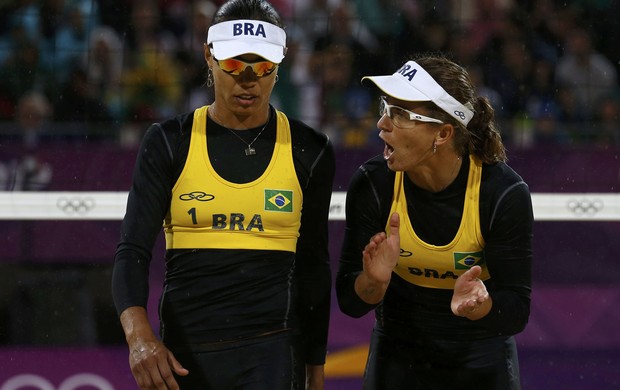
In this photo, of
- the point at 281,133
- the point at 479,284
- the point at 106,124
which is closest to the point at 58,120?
the point at 106,124

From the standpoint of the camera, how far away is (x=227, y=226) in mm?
3117

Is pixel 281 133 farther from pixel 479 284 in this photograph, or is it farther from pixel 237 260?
pixel 479 284

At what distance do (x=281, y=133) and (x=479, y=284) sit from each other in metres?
0.75

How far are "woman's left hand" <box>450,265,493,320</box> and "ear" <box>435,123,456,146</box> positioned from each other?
438 mm

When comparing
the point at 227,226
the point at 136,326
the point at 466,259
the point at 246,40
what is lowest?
the point at 136,326

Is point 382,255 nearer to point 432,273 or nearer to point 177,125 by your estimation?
point 432,273

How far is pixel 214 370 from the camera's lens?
3.10 m

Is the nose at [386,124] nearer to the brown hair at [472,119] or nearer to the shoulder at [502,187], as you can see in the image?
the brown hair at [472,119]

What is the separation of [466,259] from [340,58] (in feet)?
8.55

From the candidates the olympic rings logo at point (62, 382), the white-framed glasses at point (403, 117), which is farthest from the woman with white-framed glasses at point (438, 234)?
the olympic rings logo at point (62, 382)

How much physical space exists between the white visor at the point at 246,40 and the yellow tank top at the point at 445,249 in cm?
58

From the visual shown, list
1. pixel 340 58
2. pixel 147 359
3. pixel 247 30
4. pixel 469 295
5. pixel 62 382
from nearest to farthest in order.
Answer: pixel 147 359 → pixel 469 295 → pixel 247 30 → pixel 62 382 → pixel 340 58

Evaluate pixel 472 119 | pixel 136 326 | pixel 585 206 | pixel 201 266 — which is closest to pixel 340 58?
pixel 585 206

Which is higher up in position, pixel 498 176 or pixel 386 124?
pixel 386 124
